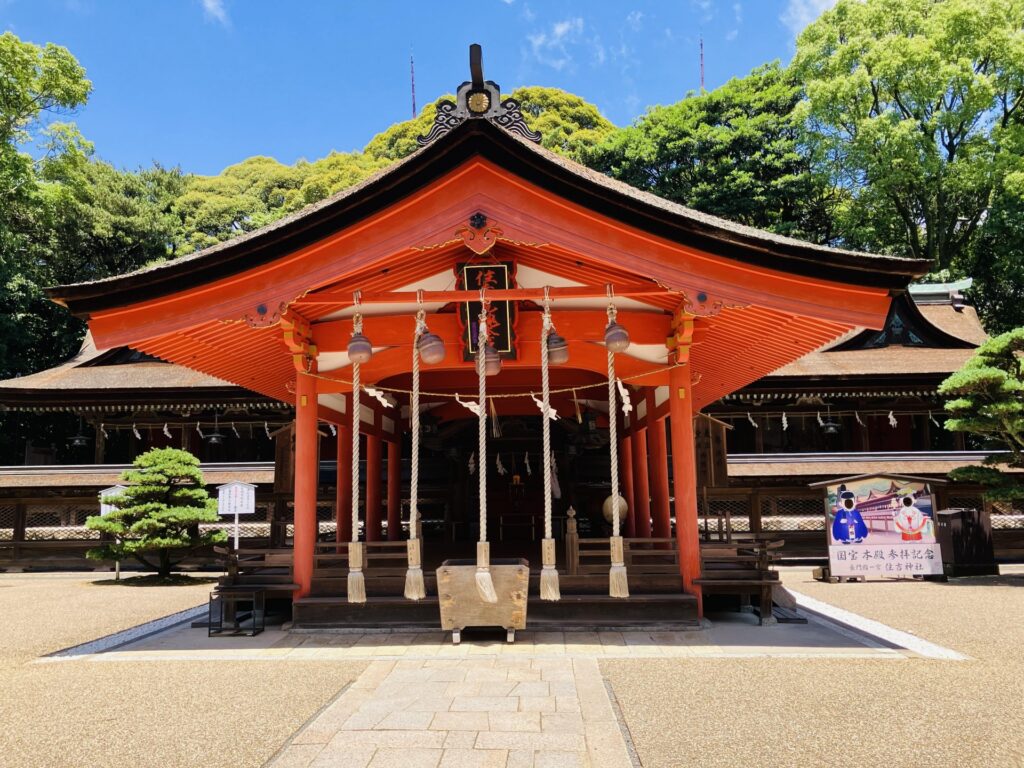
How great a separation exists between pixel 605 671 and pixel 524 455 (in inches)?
406

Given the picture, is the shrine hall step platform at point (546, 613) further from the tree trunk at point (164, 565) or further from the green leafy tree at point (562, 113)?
the green leafy tree at point (562, 113)

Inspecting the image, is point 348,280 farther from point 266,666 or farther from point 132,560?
point 132,560

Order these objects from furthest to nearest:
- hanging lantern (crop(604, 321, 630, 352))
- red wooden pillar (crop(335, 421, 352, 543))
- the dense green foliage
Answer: the dense green foliage
red wooden pillar (crop(335, 421, 352, 543))
hanging lantern (crop(604, 321, 630, 352))

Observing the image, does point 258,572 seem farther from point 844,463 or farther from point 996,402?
point 844,463

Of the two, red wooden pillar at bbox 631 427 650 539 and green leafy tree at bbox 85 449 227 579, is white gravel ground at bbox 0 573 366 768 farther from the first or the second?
red wooden pillar at bbox 631 427 650 539

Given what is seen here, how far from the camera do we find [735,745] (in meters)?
4.52

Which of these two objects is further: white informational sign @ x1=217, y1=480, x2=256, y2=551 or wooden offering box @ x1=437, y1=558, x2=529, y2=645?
white informational sign @ x1=217, y1=480, x2=256, y2=551

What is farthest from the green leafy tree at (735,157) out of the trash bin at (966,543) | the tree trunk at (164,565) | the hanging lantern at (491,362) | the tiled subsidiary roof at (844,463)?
the hanging lantern at (491,362)

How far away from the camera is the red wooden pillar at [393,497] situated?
1446 cm

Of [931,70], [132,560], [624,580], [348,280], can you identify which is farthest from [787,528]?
[931,70]

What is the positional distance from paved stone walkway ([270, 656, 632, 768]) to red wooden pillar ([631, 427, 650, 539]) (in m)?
7.43

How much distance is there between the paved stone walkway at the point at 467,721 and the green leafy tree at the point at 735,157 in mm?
31267

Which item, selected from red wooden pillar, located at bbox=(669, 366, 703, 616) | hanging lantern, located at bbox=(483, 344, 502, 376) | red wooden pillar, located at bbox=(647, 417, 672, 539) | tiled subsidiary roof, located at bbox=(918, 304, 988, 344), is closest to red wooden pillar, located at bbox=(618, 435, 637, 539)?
red wooden pillar, located at bbox=(647, 417, 672, 539)

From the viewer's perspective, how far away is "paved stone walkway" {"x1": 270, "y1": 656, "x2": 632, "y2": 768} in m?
4.28
